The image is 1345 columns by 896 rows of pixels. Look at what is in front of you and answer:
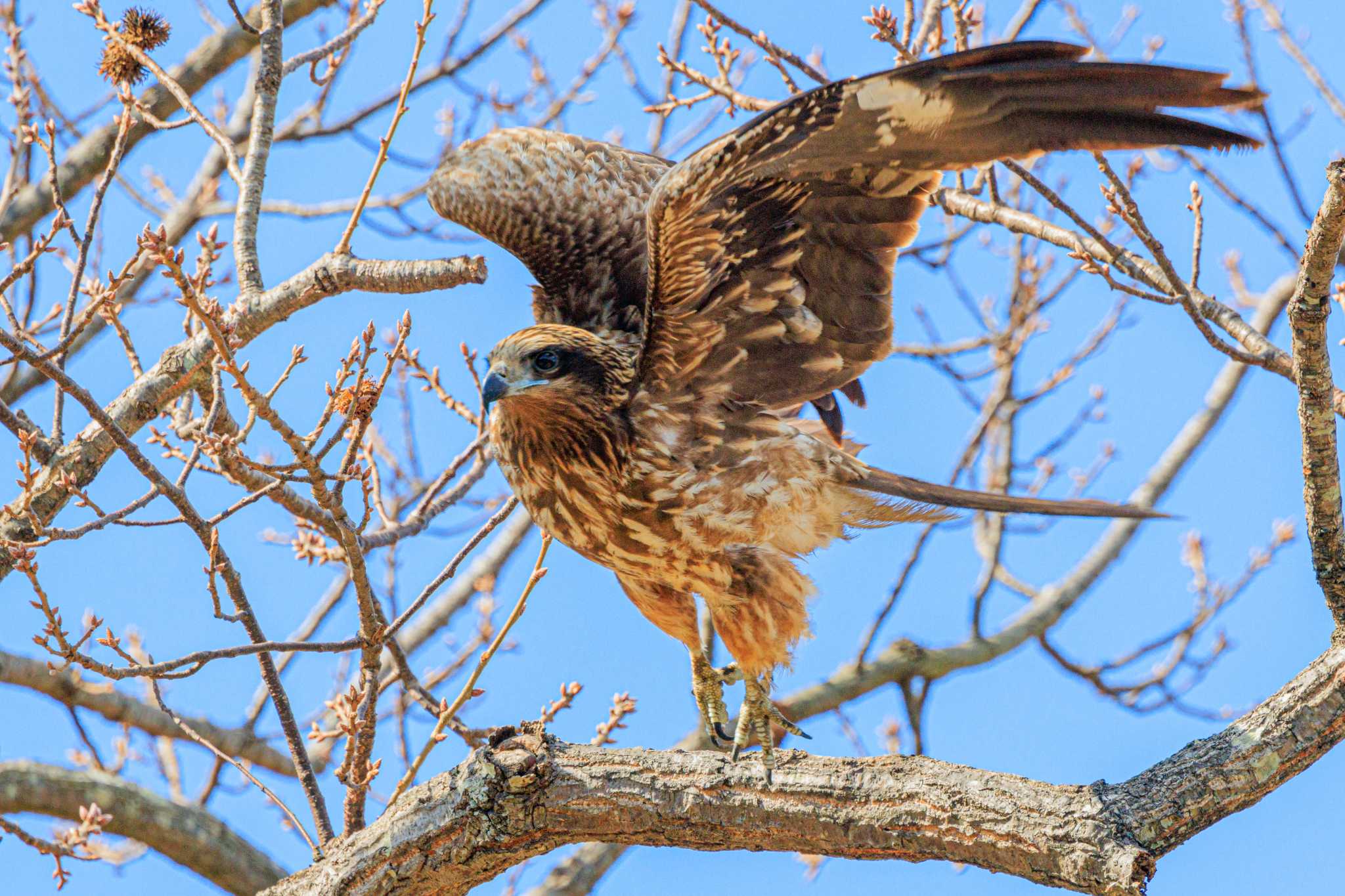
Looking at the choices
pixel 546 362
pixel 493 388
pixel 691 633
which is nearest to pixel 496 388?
pixel 493 388

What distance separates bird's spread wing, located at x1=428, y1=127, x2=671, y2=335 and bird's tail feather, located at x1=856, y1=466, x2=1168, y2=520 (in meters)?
1.01

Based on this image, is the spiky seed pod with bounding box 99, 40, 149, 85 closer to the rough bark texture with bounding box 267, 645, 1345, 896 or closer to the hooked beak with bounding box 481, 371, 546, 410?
the hooked beak with bounding box 481, 371, 546, 410

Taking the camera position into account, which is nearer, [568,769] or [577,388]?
[568,769]

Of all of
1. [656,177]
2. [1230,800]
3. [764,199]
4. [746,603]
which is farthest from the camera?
[656,177]

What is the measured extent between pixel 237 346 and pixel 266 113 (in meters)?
1.06

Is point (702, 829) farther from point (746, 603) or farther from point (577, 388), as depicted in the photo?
point (577, 388)

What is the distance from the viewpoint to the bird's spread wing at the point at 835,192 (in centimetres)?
360

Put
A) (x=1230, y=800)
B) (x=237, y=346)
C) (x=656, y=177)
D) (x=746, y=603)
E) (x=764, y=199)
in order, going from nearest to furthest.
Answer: (x=1230, y=800)
(x=237, y=346)
(x=764, y=199)
(x=746, y=603)
(x=656, y=177)

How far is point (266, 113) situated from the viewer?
14.0ft

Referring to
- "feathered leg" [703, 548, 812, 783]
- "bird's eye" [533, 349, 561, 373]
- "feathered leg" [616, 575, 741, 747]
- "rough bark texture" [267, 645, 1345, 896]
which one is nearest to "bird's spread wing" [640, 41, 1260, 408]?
"bird's eye" [533, 349, 561, 373]

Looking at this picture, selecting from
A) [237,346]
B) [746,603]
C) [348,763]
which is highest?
[237,346]

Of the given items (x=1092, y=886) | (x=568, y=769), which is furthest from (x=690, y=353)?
(x=1092, y=886)

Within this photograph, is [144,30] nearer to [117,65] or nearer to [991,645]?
[117,65]

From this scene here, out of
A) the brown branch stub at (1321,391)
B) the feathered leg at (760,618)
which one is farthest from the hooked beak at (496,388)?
the brown branch stub at (1321,391)
